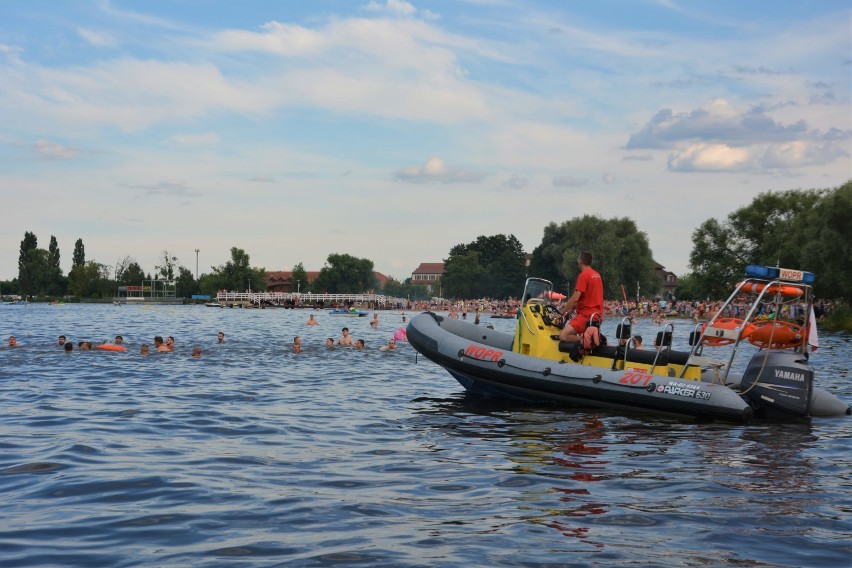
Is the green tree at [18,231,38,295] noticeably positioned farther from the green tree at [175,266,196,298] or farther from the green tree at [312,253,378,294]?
the green tree at [312,253,378,294]

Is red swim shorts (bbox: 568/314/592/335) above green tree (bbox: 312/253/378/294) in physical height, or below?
below

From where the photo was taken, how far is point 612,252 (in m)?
90.6

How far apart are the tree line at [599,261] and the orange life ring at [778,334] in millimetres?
2336

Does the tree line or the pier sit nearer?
the tree line

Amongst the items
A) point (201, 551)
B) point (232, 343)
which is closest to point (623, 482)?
point (201, 551)

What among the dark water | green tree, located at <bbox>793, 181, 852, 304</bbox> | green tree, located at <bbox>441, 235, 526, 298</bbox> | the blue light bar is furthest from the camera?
green tree, located at <bbox>441, 235, 526, 298</bbox>

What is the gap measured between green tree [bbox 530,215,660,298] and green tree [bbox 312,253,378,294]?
229ft

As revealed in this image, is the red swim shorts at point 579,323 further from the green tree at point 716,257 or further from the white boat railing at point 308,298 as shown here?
the white boat railing at point 308,298

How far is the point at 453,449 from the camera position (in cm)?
1100

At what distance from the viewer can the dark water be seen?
6570 mm

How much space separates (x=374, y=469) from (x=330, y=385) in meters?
9.66

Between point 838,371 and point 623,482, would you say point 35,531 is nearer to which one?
point 623,482

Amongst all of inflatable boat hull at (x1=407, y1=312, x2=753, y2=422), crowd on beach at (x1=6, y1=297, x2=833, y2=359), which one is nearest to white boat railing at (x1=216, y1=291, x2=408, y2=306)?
crowd on beach at (x1=6, y1=297, x2=833, y2=359)

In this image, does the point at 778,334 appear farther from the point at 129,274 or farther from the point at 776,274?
the point at 129,274
